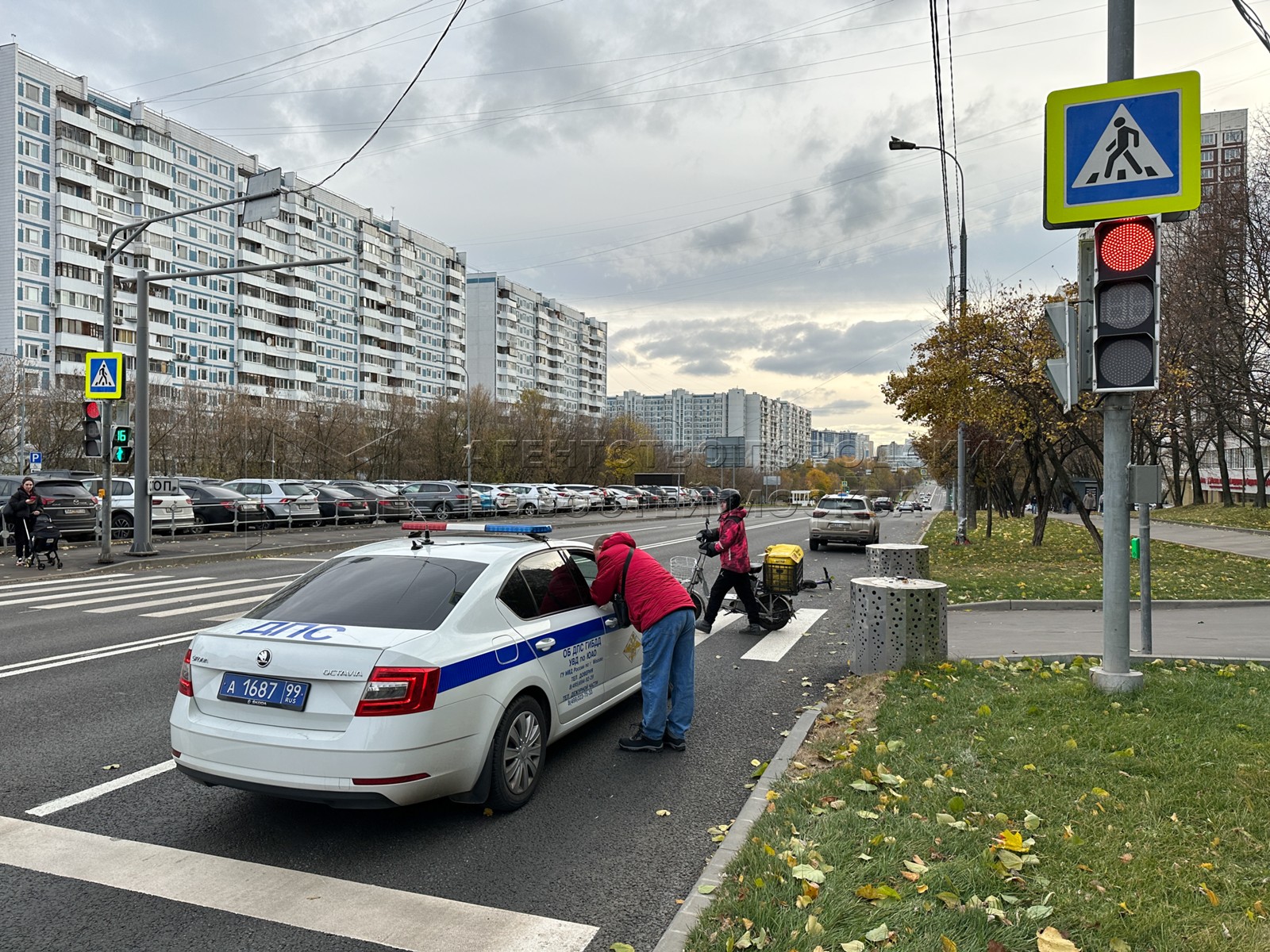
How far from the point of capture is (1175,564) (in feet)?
60.6

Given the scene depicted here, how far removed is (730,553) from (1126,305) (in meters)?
5.12

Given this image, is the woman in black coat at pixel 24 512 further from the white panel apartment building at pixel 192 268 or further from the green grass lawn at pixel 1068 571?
the white panel apartment building at pixel 192 268

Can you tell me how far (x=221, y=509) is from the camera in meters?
29.3

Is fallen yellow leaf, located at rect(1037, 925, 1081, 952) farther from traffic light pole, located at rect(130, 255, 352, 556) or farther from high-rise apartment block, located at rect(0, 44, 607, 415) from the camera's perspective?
high-rise apartment block, located at rect(0, 44, 607, 415)

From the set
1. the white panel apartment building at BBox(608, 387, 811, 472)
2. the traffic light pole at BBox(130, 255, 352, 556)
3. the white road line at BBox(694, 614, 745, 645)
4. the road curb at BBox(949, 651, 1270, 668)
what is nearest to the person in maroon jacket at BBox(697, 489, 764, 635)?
the white road line at BBox(694, 614, 745, 645)

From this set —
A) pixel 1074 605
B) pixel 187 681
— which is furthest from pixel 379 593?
pixel 1074 605

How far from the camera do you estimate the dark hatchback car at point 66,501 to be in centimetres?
2286

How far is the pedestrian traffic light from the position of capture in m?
19.1

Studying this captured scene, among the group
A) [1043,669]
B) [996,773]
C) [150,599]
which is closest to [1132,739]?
[996,773]

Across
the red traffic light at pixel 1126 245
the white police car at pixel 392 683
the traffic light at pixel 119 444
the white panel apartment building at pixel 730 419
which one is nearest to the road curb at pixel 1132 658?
the red traffic light at pixel 1126 245

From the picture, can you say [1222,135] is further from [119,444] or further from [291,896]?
[291,896]

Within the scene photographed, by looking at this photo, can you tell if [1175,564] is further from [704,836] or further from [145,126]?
[145,126]

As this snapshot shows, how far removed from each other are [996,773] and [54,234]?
7911 cm

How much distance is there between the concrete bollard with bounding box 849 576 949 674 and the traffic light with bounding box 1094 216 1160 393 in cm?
259
